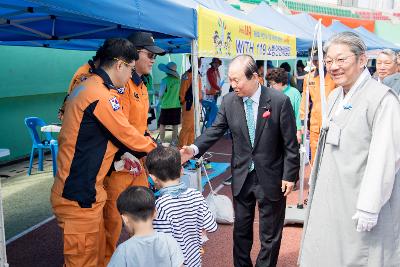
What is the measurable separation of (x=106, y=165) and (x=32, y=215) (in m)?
3.01

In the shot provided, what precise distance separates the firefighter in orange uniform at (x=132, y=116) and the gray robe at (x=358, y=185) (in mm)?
1397

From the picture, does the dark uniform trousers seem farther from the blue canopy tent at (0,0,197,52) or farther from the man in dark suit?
the blue canopy tent at (0,0,197,52)

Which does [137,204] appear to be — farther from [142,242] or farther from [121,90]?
[121,90]

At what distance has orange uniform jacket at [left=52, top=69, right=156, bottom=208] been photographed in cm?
244

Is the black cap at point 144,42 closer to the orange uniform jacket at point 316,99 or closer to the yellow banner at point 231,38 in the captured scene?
the yellow banner at point 231,38

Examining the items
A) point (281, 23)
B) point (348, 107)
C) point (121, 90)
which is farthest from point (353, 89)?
point (281, 23)

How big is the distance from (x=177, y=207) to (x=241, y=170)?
3.10 feet

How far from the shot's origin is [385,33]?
29594mm

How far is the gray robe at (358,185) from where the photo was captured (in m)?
2.05

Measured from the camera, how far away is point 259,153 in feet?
9.86

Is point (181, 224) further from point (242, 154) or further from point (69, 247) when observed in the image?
point (242, 154)

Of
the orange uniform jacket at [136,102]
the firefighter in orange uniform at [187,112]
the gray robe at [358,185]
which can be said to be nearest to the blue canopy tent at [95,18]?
the orange uniform jacket at [136,102]

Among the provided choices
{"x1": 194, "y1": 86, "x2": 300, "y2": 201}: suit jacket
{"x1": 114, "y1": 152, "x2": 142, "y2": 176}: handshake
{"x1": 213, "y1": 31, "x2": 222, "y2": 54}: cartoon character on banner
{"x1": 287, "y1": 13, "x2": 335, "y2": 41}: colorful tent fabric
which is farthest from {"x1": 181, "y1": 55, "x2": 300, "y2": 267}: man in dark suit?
{"x1": 287, "y1": 13, "x2": 335, "y2": 41}: colorful tent fabric

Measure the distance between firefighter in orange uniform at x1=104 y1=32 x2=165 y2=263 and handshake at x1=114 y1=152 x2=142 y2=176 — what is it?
3.4 inches
